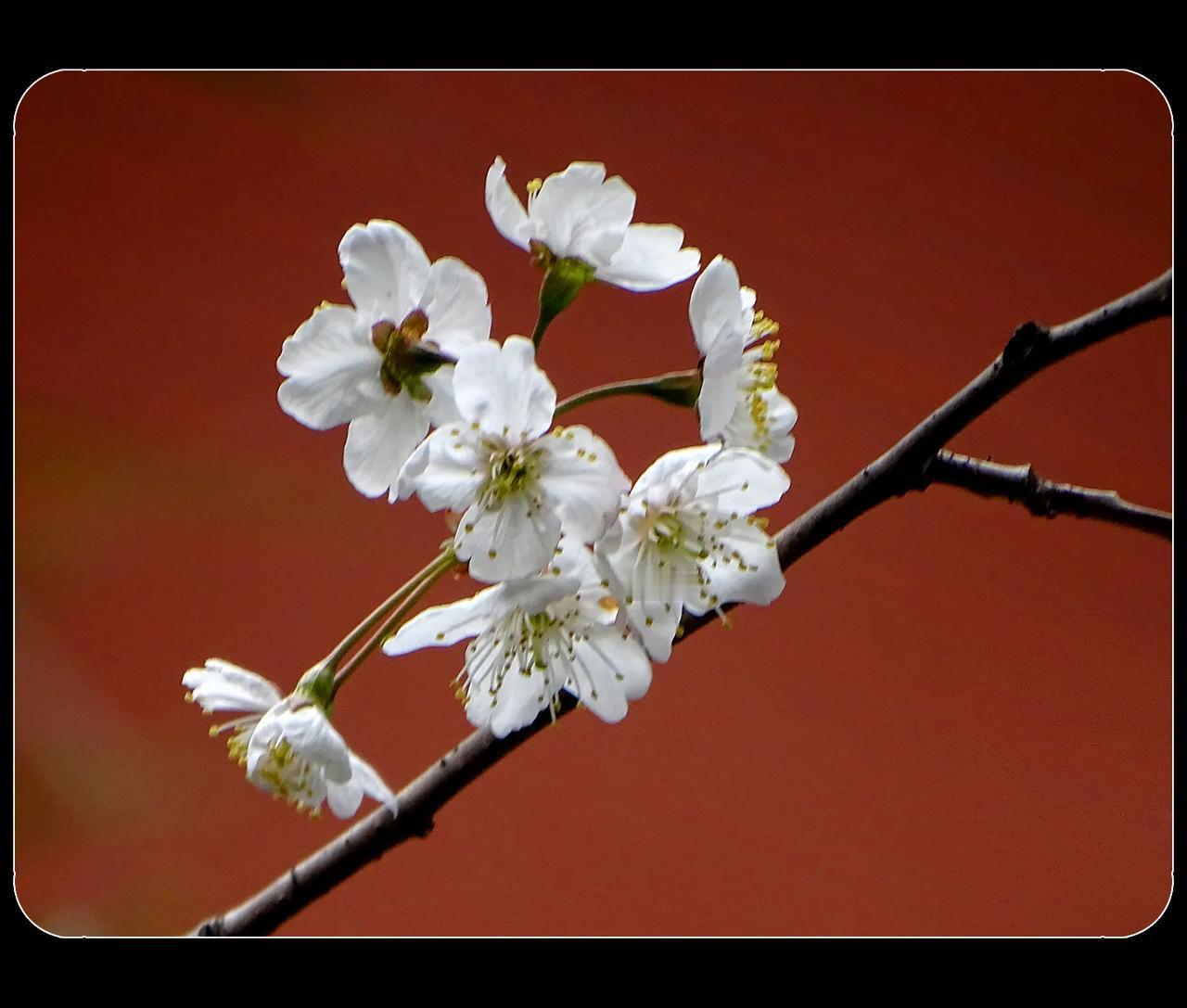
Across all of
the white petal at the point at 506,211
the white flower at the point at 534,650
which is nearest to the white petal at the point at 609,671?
the white flower at the point at 534,650

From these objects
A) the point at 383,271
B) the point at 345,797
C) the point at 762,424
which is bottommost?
the point at 345,797

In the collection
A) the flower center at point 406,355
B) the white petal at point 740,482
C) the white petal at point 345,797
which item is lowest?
the white petal at point 345,797

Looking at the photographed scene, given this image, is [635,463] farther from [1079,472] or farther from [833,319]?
[1079,472]

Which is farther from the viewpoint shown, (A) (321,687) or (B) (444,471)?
(A) (321,687)

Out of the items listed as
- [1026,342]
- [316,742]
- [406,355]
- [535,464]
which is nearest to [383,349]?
[406,355]

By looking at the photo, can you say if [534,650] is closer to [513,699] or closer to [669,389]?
[513,699]

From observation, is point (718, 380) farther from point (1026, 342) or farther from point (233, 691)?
point (233, 691)

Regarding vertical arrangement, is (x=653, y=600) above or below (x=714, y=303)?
below

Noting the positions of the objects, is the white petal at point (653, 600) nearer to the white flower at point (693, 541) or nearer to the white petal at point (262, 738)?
the white flower at point (693, 541)
